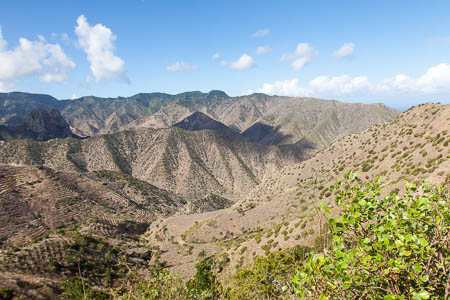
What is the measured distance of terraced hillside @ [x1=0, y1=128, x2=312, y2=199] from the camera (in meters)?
125

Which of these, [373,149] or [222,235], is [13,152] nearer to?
[222,235]

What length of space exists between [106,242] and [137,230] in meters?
16.5

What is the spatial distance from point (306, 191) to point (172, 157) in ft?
334

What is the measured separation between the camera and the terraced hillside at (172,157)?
409 ft

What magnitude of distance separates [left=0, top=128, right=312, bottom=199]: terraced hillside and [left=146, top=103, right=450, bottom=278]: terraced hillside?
61.2 meters

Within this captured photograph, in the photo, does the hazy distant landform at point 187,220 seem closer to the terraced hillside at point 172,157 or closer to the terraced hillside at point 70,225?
the terraced hillside at point 70,225

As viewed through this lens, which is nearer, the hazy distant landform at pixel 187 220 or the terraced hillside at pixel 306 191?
the hazy distant landform at pixel 187 220

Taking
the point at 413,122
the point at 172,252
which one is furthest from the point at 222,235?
the point at 413,122

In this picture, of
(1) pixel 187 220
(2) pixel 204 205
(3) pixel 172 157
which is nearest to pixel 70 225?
(1) pixel 187 220

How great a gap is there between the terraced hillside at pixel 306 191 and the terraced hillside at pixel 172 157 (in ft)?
201

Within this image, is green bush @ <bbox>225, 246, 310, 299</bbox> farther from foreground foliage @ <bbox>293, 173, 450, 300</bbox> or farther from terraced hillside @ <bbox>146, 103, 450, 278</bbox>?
terraced hillside @ <bbox>146, 103, 450, 278</bbox>

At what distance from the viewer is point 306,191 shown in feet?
163

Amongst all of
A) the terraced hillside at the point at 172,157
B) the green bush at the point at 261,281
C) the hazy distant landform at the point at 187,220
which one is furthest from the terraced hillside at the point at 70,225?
the terraced hillside at the point at 172,157

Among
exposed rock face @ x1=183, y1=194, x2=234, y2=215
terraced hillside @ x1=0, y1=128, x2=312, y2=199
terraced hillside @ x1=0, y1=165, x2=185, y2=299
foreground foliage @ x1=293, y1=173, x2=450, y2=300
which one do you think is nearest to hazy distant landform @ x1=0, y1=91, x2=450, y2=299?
terraced hillside @ x1=0, y1=165, x2=185, y2=299
